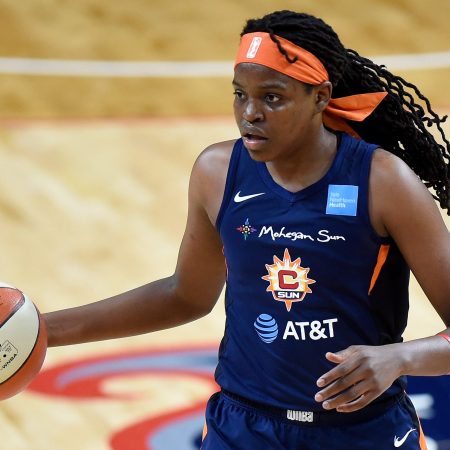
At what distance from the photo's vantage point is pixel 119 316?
3.41 meters

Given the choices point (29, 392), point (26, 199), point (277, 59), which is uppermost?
point (277, 59)

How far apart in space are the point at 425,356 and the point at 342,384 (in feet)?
0.98

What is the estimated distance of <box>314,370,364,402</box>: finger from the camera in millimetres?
2582

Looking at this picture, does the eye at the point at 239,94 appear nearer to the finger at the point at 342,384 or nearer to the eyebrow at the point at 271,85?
the eyebrow at the point at 271,85

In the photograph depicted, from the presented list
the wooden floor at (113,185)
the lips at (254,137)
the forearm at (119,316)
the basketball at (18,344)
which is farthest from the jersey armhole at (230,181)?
the wooden floor at (113,185)

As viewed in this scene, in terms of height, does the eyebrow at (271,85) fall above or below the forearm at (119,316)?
above

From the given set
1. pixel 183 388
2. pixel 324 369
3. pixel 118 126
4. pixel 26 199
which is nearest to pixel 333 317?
pixel 324 369

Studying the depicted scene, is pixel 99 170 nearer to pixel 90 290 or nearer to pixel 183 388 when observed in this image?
pixel 90 290

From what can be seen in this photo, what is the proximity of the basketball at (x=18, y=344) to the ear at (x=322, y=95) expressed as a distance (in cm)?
100

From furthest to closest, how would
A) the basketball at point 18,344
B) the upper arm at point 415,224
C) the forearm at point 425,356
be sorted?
the basketball at point 18,344, the upper arm at point 415,224, the forearm at point 425,356

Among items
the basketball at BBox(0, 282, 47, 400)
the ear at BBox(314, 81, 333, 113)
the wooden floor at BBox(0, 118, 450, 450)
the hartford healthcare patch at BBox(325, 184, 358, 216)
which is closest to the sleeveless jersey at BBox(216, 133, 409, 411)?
the hartford healthcare patch at BBox(325, 184, 358, 216)

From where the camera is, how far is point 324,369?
299cm

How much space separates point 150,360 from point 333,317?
101 inches

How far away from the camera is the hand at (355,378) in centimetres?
259
